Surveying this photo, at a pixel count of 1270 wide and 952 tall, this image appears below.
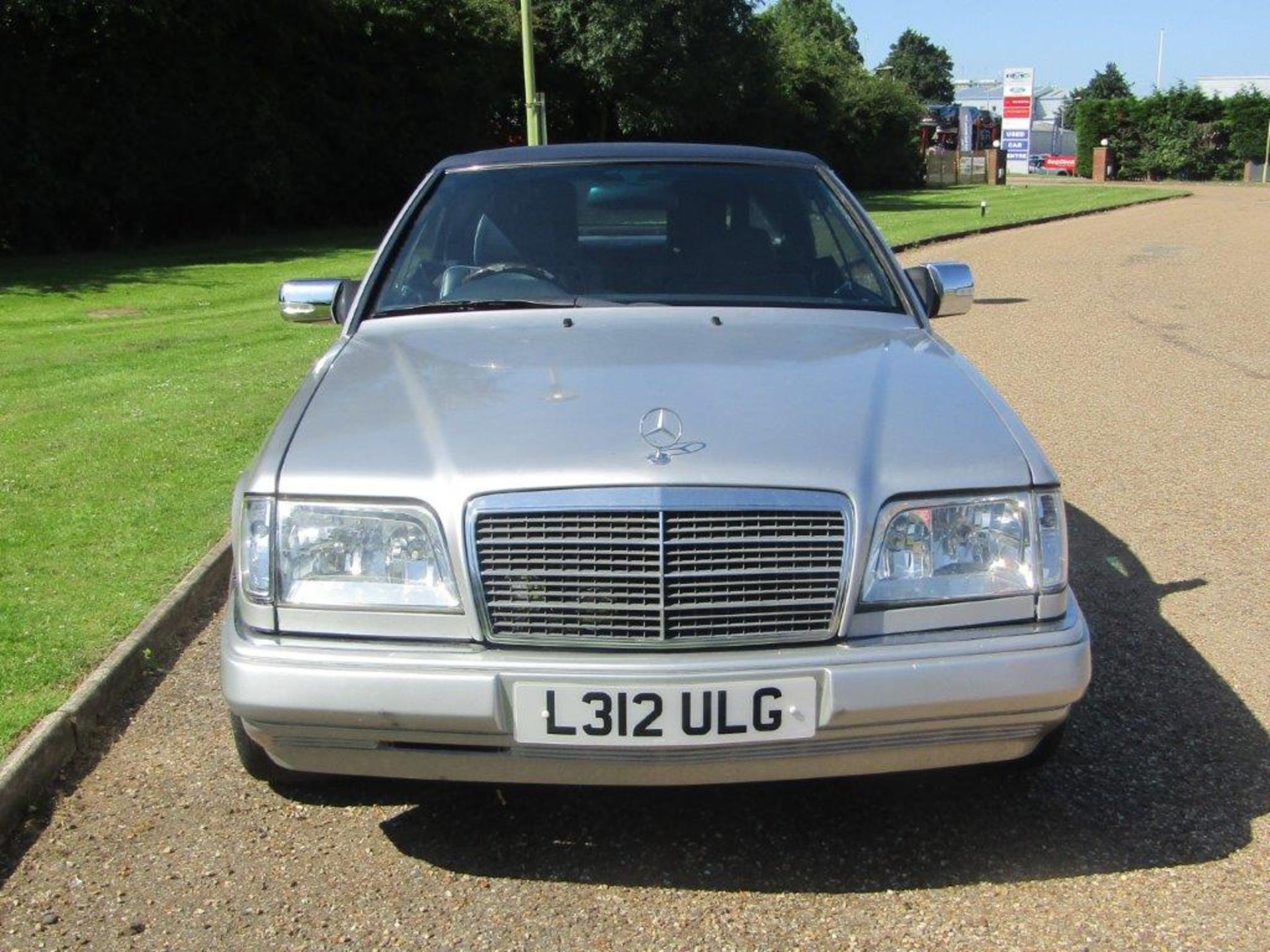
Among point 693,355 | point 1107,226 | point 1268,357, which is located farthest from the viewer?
point 1107,226

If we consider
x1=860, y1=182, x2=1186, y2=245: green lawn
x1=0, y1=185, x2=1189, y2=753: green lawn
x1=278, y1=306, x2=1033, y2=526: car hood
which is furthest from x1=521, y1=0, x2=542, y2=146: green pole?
x1=278, y1=306, x2=1033, y2=526: car hood

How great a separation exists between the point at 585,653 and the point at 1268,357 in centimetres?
1010

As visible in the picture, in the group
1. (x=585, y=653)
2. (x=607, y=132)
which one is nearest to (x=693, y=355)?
(x=585, y=653)

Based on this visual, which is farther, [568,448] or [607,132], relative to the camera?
[607,132]

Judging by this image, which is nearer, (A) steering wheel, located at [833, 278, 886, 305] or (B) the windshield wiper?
(B) the windshield wiper

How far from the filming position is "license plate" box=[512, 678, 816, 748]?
288 cm

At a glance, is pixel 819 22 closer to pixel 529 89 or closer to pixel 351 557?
pixel 529 89

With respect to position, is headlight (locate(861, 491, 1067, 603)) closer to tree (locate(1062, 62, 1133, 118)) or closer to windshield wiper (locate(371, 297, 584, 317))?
windshield wiper (locate(371, 297, 584, 317))

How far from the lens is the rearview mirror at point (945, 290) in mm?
4871

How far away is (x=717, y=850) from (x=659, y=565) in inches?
33.7

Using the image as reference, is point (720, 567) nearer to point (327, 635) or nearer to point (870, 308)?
point (327, 635)

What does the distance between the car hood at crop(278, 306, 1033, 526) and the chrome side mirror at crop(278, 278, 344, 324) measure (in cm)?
81

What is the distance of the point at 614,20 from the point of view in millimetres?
33562

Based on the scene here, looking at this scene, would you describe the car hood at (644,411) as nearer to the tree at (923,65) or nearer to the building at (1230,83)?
the building at (1230,83)
